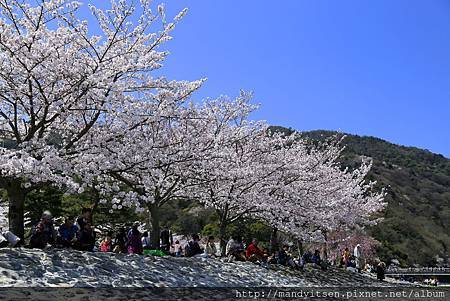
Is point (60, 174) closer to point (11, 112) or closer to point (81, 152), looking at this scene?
point (81, 152)

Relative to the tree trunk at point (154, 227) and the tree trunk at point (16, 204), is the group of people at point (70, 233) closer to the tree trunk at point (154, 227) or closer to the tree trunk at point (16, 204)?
the tree trunk at point (16, 204)

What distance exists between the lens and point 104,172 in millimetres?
10359

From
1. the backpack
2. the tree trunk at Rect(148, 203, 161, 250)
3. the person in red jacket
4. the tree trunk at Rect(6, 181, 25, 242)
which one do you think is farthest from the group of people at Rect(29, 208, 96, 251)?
the person in red jacket

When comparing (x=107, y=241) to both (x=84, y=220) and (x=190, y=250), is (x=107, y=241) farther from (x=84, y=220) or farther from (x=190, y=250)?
(x=84, y=220)

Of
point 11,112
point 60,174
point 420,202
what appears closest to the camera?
point 60,174

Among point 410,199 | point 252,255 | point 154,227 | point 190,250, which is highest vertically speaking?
point 410,199

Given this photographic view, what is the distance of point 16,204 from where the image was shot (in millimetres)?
10312

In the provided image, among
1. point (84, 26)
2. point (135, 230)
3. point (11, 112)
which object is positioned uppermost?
point (84, 26)

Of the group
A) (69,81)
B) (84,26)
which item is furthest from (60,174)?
(84,26)

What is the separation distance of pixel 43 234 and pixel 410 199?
84.6 m

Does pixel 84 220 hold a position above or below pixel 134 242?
above

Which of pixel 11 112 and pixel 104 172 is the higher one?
pixel 11 112

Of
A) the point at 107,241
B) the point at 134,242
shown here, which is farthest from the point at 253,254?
the point at 134,242

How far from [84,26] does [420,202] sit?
285 feet
